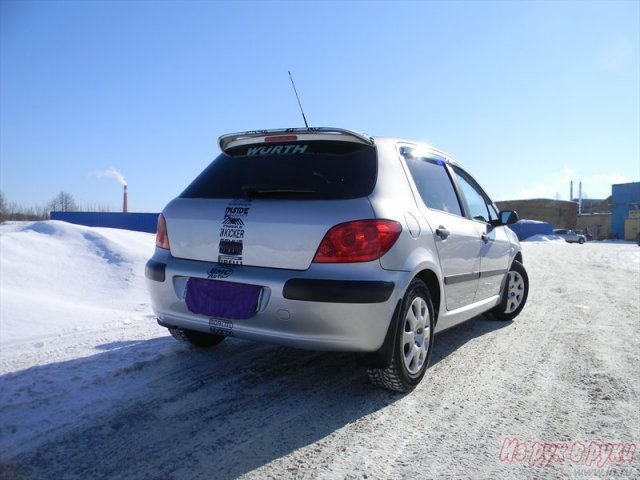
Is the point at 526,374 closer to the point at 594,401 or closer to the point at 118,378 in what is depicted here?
the point at 594,401

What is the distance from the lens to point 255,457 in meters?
2.12

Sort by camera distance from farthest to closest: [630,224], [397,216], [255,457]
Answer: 1. [630,224]
2. [397,216]
3. [255,457]

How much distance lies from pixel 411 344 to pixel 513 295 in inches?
113

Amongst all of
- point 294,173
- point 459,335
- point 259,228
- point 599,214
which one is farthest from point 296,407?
point 599,214

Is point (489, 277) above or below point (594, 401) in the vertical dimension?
above

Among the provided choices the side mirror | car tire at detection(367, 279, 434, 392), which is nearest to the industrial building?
the side mirror

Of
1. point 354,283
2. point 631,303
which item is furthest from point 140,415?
point 631,303

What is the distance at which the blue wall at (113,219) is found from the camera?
29.1 m

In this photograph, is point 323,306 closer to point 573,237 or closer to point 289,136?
point 289,136

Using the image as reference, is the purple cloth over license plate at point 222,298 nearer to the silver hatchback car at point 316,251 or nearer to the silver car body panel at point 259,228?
the silver hatchback car at point 316,251

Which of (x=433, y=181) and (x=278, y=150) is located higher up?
(x=278, y=150)

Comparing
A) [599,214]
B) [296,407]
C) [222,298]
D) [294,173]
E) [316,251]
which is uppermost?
[599,214]

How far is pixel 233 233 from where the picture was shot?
277 cm

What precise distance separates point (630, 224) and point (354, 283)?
58871 millimetres
